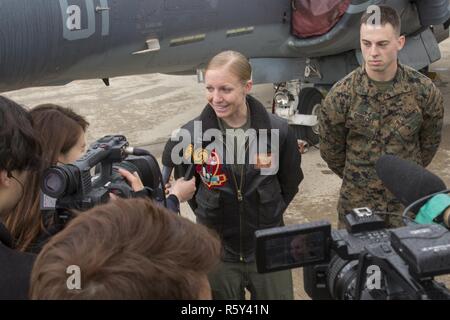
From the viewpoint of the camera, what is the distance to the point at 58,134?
2.03m

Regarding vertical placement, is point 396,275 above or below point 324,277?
above

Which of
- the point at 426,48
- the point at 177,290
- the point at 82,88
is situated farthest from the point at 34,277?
the point at 82,88

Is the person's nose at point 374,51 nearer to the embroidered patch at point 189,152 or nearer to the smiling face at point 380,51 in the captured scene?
the smiling face at point 380,51

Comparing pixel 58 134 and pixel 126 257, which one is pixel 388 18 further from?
pixel 126 257

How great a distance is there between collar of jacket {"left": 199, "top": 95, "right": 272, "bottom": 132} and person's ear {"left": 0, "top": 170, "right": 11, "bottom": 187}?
3.66ft

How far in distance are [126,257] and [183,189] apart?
153 cm

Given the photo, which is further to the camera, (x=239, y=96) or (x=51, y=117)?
(x=239, y=96)

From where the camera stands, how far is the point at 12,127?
1621 mm

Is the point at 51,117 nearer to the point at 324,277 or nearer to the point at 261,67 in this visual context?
the point at 324,277

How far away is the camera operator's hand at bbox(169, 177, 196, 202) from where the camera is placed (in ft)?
8.21

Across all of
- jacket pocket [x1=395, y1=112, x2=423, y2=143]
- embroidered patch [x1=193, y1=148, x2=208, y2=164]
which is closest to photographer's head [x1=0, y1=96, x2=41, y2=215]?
embroidered patch [x1=193, y1=148, x2=208, y2=164]

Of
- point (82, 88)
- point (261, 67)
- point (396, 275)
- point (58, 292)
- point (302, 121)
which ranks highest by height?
point (58, 292)

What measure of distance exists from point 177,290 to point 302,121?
5.33 metres

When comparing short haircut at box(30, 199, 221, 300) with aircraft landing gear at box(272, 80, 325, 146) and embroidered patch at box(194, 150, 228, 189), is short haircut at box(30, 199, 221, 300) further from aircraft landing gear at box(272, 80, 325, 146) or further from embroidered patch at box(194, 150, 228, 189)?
aircraft landing gear at box(272, 80, 325, 146)
